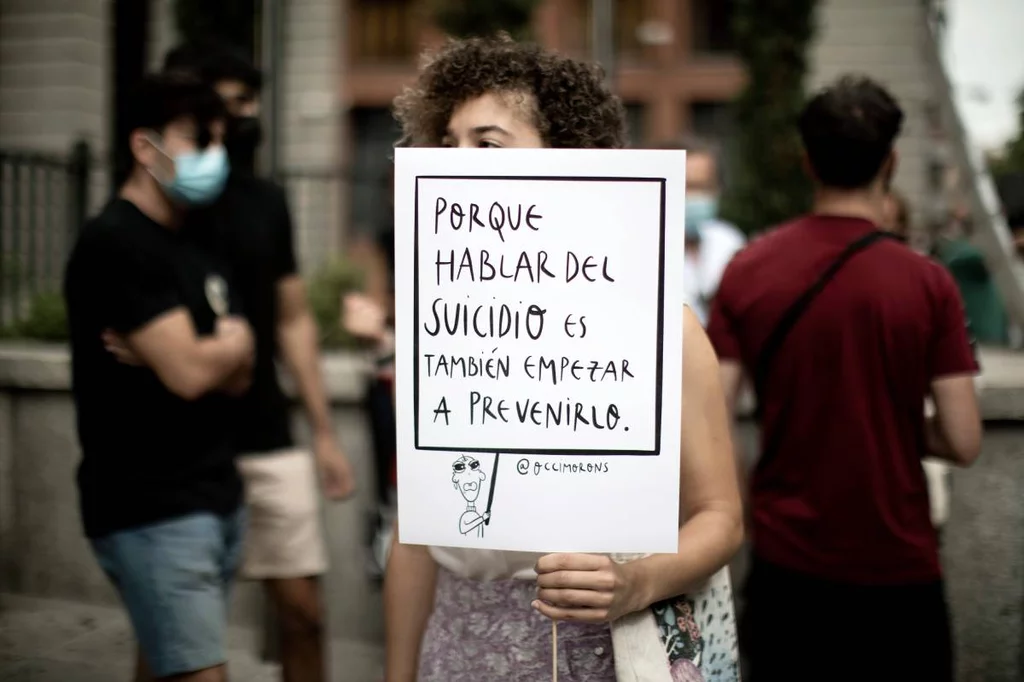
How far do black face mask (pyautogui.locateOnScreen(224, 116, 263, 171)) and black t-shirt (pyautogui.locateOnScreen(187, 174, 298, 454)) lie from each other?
0.52 ft

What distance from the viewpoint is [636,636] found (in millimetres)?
1853

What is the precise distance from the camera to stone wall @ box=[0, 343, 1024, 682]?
4.46 m

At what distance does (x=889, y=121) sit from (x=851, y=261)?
0.40 metres

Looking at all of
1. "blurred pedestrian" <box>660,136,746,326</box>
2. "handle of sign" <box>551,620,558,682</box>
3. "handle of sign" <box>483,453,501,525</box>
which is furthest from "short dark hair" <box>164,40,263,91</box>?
"handle of sign" <box>551,620,558,682</box>

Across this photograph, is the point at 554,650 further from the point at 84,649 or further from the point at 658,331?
the point at 84,649

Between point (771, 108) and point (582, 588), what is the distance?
28.2ft

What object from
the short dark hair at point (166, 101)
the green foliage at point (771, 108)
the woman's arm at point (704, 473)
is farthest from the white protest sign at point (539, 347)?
the green foliage at point (771, 108)

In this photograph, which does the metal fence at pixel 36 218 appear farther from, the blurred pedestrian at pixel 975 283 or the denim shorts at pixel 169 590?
the blurred pedestrian at pixel 975 283

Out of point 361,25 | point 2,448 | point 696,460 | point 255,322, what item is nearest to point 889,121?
point 696,460

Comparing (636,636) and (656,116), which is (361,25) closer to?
(656,116)

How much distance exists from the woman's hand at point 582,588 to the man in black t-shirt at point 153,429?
4.50ft

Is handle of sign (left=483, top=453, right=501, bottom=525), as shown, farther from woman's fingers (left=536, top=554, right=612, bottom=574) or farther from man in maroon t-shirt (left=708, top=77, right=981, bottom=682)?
man in maroon t-shirt (left=708, top=77, right=981, bottom=682)

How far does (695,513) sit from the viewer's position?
197cm

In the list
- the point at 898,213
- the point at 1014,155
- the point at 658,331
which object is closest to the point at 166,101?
the point at 658,331
